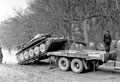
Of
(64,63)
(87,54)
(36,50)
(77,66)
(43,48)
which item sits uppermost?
(43,48)

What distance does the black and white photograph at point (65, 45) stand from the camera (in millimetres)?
9686

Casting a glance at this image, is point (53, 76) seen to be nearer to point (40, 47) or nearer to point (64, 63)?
point (64, 63)

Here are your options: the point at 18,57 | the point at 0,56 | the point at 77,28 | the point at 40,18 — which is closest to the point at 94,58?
the point at 18,57

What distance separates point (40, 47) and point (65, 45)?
2.05 metres

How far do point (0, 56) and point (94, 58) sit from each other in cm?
922

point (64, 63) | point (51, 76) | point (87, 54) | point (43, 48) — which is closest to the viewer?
point (51, 76)

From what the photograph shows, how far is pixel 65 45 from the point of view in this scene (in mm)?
13930

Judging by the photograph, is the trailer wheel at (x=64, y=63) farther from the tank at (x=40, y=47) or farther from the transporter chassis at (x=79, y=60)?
the tank at (x=40, y=47)

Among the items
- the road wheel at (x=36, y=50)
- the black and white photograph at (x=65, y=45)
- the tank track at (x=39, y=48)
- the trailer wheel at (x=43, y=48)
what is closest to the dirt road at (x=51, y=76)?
the black and white photograph at (x=65, y=45)

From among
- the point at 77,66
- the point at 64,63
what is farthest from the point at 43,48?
the point at 77,66

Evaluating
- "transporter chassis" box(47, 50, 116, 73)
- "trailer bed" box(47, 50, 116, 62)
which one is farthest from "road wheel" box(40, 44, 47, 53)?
"transporter chassis" box(47, 50, 116, 73)

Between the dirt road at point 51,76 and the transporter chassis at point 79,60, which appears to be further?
the transporter chassis at point 79,60

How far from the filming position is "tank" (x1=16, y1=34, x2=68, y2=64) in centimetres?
1270

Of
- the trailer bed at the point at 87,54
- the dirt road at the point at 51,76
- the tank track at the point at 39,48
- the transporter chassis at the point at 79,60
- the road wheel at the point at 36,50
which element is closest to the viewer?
the dirt road at the point at 51,76
